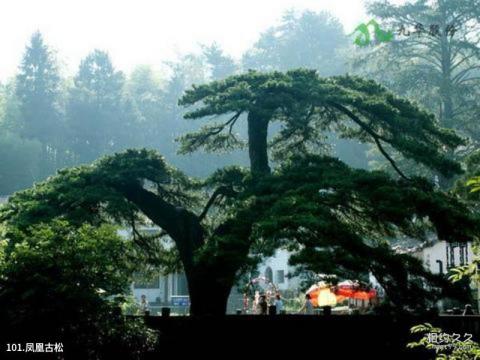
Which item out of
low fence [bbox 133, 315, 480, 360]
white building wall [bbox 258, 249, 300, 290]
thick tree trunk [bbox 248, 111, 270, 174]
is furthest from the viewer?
white building wall [bbox 258, 249, 300, 290]

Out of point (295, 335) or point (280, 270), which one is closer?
point (295, 335)

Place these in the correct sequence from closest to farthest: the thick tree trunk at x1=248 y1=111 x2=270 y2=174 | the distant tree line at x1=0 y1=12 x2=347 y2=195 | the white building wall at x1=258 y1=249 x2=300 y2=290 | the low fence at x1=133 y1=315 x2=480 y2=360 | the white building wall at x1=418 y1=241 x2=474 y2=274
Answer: the low fence at x1=133 y1=315 x2=480 y2=360 < the thick tree trunk at x1=248 y1=111 x2=270 y2=174 < the white building wall at x1=418 y1=241 x2=474 y2=274 < the white building wall at x1=258 y1=249 x2=300 y2=290 < the distant tree line at x1=0 y1=12 x2=347 y2=195

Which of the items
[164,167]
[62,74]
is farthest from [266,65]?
[164,167]

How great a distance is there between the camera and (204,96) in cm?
1811

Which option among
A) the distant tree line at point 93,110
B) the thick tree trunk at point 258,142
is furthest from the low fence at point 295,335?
the distant tree line at point 93,110

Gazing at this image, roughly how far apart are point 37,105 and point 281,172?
184 feet

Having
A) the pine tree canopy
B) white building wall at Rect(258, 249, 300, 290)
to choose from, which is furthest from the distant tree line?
the pine tree canopy

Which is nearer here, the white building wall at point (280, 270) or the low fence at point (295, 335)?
the low fence at point (295, 335)

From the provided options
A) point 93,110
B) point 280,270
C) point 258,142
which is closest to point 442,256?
point 258,142

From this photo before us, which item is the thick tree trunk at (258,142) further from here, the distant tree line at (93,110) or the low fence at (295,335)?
the distant tree line at (93,110)

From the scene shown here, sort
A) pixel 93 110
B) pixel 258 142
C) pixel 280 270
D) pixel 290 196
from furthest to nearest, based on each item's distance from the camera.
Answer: pixel 93 110 → pixel 280 270 → pixel 258 142 → pixel 290 196

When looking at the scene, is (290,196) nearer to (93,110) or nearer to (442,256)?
(442,256)

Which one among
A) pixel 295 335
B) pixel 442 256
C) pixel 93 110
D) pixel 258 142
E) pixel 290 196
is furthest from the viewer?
pixel 93 110

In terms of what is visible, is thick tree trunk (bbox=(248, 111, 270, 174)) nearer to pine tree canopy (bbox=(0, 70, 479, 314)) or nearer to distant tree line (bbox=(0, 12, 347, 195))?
pine tree canopy (bbox=(0, 70, 479, 314))
